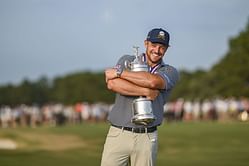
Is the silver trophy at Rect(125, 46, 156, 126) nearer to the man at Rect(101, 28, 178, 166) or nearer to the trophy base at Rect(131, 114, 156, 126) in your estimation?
the trophy base at Rect(131, 114, 156, 126)

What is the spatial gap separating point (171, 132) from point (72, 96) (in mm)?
117141

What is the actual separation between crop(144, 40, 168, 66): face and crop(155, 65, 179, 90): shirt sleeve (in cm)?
12

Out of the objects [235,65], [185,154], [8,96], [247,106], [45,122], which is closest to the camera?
[185,154]

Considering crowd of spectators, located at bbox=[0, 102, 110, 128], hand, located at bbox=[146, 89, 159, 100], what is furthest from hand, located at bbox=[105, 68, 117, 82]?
crowd of spectators, located at bbox=[0, 102, 110, 128]

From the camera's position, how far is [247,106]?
182 feet

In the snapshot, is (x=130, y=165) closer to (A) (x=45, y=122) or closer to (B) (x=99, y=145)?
(B) (x=99, y=145)

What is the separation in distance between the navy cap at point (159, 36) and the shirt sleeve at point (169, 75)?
0.87 feet

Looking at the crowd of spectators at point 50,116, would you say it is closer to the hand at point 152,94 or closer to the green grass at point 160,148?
the green grass at point 160,148

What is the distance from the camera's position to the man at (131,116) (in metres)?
6.47

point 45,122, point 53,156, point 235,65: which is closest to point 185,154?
point 53,156

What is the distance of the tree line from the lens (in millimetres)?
94875

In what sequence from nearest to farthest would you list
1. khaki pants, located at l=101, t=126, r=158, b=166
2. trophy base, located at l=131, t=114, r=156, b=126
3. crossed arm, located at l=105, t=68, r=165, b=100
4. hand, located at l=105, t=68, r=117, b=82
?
trophy base, located at l=131, t=114, r=156, b=126, crossed arm, located at l=105, t=68, r=165, b=100, hand, located at l=105, t=68, r=117, b=82, khaki pants, located at l=101, t=126, r=158, b=166

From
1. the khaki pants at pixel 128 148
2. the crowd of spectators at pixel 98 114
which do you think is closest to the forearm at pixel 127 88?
the khaki pants at pixel 128 148

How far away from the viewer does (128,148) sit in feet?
21.4
